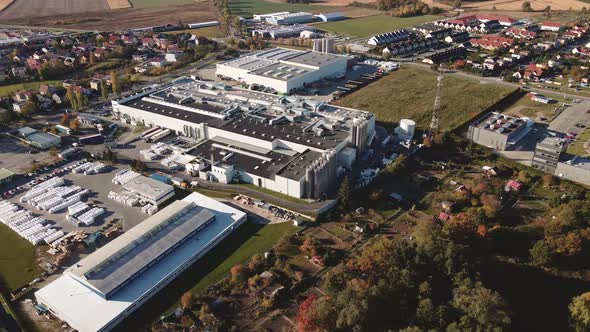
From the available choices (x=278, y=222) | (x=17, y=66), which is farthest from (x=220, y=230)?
(x=17, y=66)

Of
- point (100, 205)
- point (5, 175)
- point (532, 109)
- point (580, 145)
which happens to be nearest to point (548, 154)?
point (580, 145)

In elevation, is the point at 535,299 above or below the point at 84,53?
below

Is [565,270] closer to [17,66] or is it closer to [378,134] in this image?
[378,134]

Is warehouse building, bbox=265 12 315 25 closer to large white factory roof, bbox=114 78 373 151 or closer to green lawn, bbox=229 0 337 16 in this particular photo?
green lawn, bbox=229 0 337 16

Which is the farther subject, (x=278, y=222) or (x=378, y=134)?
(x=378, y=134)

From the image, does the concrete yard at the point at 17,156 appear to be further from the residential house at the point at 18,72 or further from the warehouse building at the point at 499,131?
the warehouse building at the point at 499,131

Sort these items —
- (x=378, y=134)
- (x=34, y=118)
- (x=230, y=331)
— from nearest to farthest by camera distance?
1. (x=230, y=331)
2. (x=378, y=134)
3. (x=34, y=118)

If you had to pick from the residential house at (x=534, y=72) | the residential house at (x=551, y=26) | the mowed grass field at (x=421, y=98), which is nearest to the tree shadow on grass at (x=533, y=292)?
the mowed grass field at (x=421, y=98)
